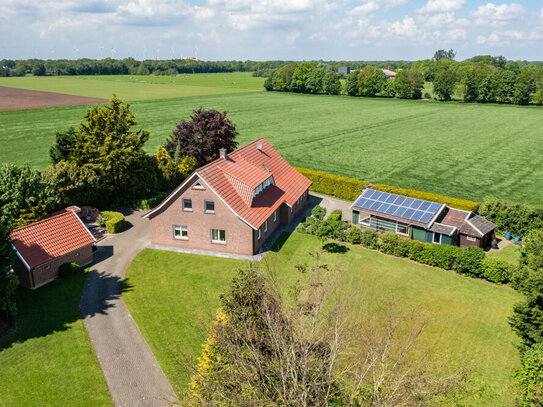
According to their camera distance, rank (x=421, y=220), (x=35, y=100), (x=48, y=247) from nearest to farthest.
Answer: (x=48, y=247), (x=421, y=220), (x=35, y=100)

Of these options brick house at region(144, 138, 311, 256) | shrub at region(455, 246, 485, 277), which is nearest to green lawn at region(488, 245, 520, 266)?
shrub at region(455, 246, 485, 277)

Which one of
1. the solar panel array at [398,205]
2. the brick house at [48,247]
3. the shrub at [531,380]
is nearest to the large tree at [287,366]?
the shrub at [531,380]

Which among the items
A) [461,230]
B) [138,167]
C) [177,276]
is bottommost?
[177,276]

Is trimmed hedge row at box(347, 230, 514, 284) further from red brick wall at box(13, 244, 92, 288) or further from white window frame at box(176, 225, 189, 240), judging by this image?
red brick wall at box(13, 244, 92, 288)

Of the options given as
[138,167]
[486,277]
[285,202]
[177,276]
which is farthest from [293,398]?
[138,167]

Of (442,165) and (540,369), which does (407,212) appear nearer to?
(540,369)

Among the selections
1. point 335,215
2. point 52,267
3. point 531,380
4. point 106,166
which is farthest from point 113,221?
point 531,380

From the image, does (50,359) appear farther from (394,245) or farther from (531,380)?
(394,245)
